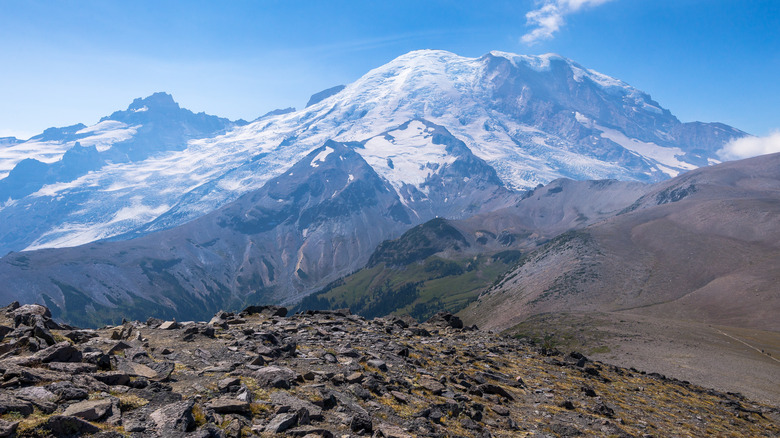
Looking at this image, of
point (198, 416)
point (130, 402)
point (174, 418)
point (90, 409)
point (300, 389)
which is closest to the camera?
point (90, 409)

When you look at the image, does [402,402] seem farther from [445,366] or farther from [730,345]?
[730,345]

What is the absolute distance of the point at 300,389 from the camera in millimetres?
20922

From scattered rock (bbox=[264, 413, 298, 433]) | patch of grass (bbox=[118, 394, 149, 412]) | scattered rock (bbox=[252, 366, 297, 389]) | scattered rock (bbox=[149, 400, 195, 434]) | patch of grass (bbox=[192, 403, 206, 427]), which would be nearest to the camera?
scattered rock (bbox=[149, 400, 195, 434])

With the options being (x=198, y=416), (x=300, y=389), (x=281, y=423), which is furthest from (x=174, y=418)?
(x=300, y=389)

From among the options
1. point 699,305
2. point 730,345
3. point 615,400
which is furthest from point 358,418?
point 699,305

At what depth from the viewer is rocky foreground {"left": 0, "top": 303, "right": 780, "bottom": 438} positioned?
15148 mm

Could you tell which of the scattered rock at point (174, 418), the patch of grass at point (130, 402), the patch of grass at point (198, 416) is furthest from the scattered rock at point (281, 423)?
the patch of grass at point (130, 402)

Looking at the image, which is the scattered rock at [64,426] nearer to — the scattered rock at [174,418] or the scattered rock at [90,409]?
the scattered rock at [90,409]

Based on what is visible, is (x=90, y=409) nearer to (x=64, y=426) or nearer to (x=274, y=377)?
(x=64, y=426)

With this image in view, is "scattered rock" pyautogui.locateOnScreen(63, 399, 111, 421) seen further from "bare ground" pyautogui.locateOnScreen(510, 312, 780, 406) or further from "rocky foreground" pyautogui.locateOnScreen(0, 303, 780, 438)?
"bare ground" pyautogui.locateOnScreen(510, 312, 780, 406)

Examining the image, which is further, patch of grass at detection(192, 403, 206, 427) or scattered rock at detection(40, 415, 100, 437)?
patch of grass at detection(192, 403, 206, 427)

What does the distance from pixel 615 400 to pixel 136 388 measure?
36.0 meters

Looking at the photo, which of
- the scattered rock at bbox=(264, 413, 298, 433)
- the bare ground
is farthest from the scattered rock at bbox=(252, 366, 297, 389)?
the bare ground

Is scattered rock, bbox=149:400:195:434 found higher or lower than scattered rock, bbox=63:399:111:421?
lower
